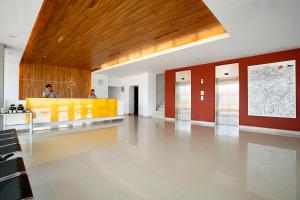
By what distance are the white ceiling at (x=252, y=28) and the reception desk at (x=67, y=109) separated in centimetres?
388

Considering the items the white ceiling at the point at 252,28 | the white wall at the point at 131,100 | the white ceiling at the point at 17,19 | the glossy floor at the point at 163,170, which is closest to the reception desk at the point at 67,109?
the glossy floor at the point at 163,170

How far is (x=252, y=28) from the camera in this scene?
13.2ft

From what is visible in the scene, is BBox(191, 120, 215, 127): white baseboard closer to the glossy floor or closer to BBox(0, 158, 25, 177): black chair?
the glossy floor

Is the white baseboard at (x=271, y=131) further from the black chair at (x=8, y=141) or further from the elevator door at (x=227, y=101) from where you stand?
the black chair at (x=8, y=141)

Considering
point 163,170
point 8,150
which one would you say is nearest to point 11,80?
point 8,150

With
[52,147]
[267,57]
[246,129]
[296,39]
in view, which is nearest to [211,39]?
[296,39]

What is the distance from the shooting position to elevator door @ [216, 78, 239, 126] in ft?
23.5

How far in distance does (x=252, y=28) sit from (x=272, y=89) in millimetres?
3144

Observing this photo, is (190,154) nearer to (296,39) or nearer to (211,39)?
(211,39)

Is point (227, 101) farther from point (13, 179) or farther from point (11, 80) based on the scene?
point (11, 80)

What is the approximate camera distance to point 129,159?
10.6 feet

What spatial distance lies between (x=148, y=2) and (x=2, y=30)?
148 inches

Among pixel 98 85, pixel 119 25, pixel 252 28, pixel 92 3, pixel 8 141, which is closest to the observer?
pixel 8 141

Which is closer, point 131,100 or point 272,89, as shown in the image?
point 272,89
